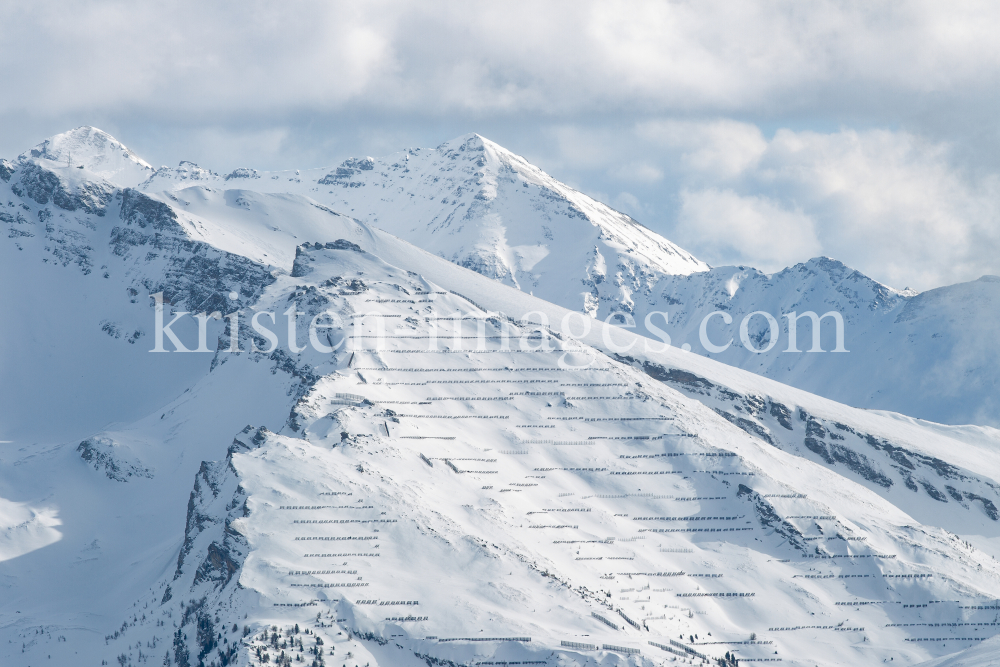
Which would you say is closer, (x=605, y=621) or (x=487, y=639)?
(x=487, y=639)

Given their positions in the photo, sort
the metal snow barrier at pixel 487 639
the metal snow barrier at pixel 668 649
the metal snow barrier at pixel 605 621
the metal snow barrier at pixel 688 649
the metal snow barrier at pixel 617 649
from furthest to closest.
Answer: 1. the metal snow barrier at pixel 688 649
2. the metal snow barrier at pixel 605 621
3. the metal snow barrier at pixel 668 649
4. the metal snow barrier at pixel 617 649
5. the metal snow barrier at pixel 487 639

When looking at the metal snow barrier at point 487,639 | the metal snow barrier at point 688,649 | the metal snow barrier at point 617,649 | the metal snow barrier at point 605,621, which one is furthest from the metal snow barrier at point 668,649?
the metal snow barrier at point 487,639

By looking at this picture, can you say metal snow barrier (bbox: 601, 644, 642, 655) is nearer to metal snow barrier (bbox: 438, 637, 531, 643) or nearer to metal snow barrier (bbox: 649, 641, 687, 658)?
metal snow barrier (bbox: 649, 641, 687, 658)

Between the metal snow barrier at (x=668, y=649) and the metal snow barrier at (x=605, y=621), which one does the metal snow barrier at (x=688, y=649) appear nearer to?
the metal snow barrier at (x=668, y=649)

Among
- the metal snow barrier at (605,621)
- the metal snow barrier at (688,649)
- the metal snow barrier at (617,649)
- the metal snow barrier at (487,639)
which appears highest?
the metal snow barrier at (605,621)

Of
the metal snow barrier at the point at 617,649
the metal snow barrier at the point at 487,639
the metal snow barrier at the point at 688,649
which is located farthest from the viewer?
the metal snow barrier at the point at 688,649

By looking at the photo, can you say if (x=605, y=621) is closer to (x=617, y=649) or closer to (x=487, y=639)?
(x=617, y=649)

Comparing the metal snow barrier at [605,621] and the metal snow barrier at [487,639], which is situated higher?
the metal snow barrier at [605,621]

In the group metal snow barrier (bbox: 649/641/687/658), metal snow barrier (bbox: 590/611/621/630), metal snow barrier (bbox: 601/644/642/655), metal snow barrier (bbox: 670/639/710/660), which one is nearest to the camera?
metal snow barrier (bbox: 601/644/642/655)

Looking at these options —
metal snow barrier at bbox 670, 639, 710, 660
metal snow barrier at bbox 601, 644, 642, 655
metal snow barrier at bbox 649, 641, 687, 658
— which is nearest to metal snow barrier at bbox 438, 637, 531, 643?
metal snow barrier at bbox 601, 644, 642, 655

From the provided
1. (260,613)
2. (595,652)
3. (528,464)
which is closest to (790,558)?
(528,464)

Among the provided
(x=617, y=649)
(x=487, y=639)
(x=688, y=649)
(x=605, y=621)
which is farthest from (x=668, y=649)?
(x=487, y=639)

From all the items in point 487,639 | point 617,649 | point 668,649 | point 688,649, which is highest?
point 487,639
